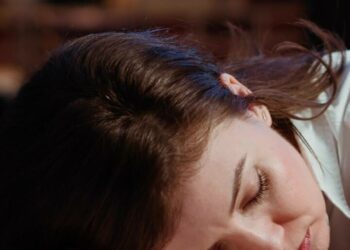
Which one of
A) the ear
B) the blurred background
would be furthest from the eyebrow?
the blurred background

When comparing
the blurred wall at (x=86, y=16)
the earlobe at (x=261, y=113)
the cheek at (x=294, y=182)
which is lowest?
the cheek at (x=294, y=182)

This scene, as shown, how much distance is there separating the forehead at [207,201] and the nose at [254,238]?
0.06 ft

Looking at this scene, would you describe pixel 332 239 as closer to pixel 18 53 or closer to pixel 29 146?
pixel 29 146

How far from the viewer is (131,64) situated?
3.11 feet

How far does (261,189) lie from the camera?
3.02ft

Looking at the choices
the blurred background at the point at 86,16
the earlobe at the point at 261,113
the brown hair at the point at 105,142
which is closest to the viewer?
the brown hair at the point at 105,142

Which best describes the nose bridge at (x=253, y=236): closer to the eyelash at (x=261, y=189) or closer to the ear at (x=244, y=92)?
the eyelash at (x=261, y=189)

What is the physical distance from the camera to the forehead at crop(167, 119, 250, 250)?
87cm

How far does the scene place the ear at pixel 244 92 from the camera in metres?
1.01

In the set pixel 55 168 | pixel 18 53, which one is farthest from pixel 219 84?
pixel 18 53

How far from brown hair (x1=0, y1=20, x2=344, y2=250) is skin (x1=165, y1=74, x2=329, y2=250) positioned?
0.06 feet

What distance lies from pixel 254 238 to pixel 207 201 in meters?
0.07

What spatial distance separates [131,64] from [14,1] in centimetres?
222

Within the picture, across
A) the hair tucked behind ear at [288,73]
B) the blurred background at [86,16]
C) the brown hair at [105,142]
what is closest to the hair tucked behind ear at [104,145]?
the brown hair at [105,142]
